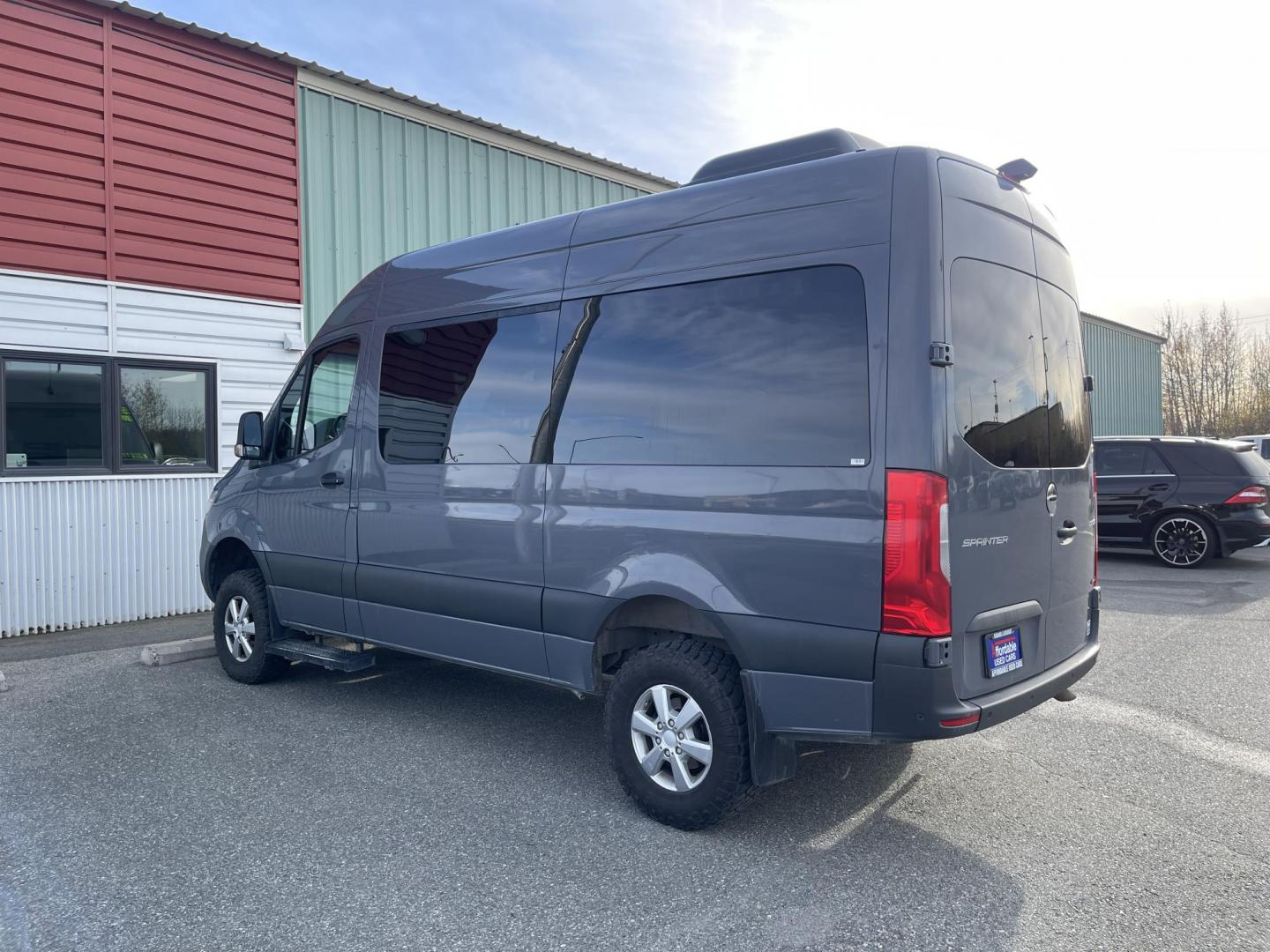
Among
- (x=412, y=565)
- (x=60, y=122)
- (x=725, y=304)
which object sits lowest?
(x=412, y=565)

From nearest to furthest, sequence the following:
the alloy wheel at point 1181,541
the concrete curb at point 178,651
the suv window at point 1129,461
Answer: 1. the concrete curb at point 178,651
2. the alloy wheel at point 1181,541
3. the suv window at point 1129,461

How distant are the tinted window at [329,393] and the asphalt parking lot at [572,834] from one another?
1644 mm

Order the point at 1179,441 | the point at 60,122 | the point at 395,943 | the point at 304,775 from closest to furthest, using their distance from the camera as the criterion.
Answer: the point at 395,943, the point at 304,775, the point at 60,122, the point at 1179,441

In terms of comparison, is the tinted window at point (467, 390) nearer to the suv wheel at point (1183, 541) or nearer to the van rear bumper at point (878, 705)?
the van rear bumper at point (878, 705)

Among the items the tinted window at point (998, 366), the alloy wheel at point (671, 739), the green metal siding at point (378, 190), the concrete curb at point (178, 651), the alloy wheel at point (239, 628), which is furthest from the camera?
the green metal siding at point (378, 190)

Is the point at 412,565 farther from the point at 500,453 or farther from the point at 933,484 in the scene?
the point at 933,484

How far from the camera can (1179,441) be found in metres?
11.4

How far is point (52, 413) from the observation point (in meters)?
8.08

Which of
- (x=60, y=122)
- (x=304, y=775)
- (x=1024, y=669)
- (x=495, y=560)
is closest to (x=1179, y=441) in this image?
(x=1024, y=669)

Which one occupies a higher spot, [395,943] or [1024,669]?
[1024,669]

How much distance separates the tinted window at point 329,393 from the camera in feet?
18.0

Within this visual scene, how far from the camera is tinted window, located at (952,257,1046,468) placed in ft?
11.1

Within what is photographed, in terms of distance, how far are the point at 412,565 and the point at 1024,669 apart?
299 centimetres

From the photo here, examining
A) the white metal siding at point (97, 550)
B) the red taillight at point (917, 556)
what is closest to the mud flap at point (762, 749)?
the red taillight at point (917, 556)
